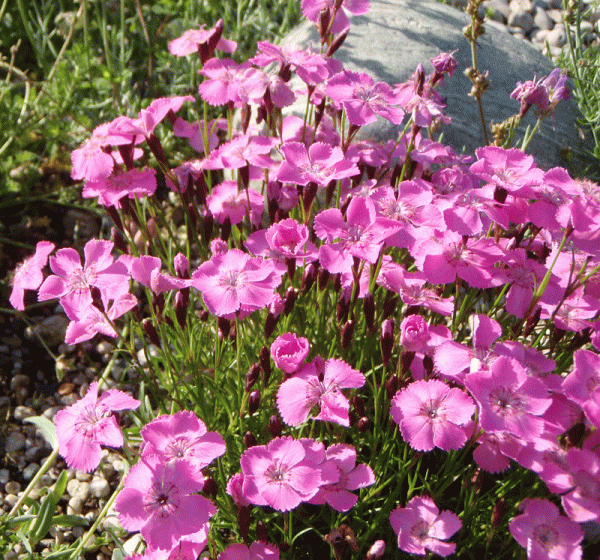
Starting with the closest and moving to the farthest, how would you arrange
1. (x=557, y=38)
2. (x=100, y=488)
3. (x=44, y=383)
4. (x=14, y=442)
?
(x=100, y=488) < (x=14, y=442) < (x=44, y=383) < (x=557, y=38)

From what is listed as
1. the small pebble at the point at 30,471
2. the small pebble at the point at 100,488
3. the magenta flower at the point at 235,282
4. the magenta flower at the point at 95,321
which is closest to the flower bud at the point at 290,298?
the magenta flower at the point at 235,282

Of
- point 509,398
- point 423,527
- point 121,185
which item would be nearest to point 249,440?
point 423,527

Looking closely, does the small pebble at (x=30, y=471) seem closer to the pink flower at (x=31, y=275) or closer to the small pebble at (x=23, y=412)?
the small pebble at (x=23, y=412)

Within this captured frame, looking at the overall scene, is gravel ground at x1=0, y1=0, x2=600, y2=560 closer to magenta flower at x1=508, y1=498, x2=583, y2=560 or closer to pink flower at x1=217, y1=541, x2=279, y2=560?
pink flower at x1=217, y1=541, x2=279, y2=560

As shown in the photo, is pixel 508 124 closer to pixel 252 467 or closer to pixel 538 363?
pixel 538 363

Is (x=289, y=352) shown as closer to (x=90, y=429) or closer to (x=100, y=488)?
(x=90, y=429)

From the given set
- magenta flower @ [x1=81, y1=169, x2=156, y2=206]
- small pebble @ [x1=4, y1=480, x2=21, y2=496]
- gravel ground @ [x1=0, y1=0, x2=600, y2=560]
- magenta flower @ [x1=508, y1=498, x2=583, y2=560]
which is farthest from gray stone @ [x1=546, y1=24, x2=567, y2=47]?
small pebble @ [x1=4, y1=480, x2=21, y2=496]
